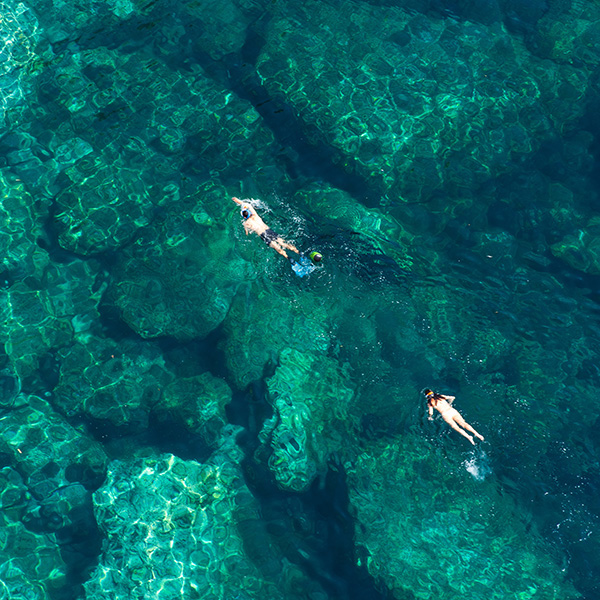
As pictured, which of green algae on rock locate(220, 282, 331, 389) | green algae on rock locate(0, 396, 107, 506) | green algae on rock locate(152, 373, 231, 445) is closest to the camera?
green algae on rock locate(0, 396, 107, 506)

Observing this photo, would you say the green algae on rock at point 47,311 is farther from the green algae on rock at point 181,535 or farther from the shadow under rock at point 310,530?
the shadow under rock at point 310,530

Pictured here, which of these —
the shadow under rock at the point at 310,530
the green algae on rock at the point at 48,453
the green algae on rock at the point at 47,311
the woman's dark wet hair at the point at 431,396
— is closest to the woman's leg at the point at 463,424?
the woman's dark wet hair at the point at 431,396

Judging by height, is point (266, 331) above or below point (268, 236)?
below

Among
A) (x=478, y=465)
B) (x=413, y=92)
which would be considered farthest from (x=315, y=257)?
(x=478, y=465)

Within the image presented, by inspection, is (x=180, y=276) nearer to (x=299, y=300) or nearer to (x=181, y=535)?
(x=299, y=300)

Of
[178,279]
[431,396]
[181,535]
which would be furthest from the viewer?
[178,279]

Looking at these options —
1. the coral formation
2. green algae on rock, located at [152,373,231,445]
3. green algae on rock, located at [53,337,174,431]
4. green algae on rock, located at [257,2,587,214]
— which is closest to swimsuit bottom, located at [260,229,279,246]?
the coral formation

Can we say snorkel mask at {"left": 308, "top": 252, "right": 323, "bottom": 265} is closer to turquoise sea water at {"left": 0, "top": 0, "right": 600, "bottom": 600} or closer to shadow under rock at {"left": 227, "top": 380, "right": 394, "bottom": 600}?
turquoise sea water at {"left": 0, "top": 0, "right": 600, "bottom": 600}
